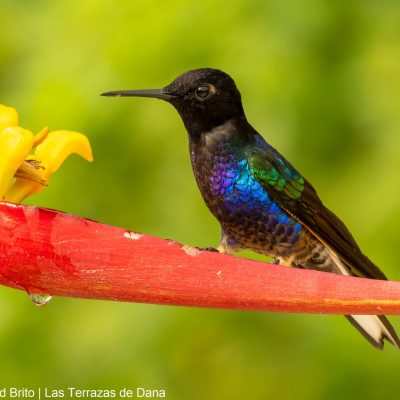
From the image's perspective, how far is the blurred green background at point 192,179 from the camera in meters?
2.28

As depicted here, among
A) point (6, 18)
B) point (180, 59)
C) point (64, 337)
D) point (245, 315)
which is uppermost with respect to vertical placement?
point (180, 59)

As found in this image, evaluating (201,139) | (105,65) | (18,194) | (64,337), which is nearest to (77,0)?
(105,65)

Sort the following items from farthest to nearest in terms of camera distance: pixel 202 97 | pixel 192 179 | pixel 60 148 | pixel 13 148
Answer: pixel 192 179
pixel 202 97
pixel 60 148
pixel 13 148

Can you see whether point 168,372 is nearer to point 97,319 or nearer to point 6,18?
point 97,319

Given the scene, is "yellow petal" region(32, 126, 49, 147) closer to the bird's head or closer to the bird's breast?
the bird's head

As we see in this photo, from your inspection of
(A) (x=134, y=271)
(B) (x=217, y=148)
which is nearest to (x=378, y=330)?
(B) (x=217, y=148)

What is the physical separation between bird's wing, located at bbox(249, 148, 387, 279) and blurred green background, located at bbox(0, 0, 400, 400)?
1.67 feet

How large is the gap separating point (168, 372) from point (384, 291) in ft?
4.23

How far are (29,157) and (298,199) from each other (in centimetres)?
52

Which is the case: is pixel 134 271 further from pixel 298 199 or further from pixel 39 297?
pixel 298 199

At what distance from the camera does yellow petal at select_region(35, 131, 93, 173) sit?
134 cm

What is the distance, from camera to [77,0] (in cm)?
277

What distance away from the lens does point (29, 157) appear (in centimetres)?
143

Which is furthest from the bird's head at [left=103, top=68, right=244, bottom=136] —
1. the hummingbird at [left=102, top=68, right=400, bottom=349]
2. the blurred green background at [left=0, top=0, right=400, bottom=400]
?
the blurred green background at [left=0, top=0, right=400, bottom=400]
